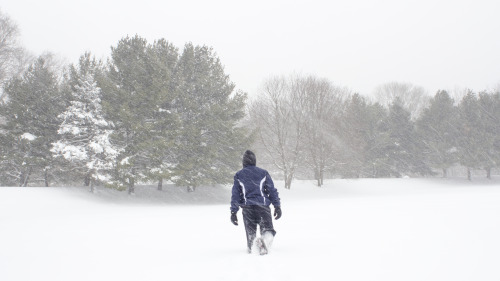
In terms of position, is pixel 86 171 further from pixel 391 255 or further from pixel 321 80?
pixel 321 80

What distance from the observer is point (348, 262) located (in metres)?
5.37

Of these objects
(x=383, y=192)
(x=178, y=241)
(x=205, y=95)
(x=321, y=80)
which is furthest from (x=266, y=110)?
(x=178, y=241)

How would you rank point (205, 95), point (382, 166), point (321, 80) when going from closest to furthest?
point (205, 95) < point (321, 80) < point (382, 166)

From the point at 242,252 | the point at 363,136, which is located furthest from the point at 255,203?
the point at 363,136

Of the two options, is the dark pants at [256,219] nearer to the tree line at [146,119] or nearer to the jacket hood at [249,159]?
the jacket hood at [249,159]

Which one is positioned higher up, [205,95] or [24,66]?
[24,66]

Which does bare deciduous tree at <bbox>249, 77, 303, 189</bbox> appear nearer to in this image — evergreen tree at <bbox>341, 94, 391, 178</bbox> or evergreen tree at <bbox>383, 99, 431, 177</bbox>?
evergreen tree at <bbox>341, 94, 391, 178</bbox>

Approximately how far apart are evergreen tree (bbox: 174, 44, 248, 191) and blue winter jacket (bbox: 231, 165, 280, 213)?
1593cm

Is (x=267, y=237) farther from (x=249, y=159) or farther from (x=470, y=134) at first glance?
(x=470, y=134)

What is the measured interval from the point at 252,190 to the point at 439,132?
4689 cm

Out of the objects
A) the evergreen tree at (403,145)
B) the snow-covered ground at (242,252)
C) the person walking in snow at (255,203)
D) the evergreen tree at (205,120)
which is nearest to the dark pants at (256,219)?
the person walking in snow at (255,203)

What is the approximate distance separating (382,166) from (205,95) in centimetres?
2968

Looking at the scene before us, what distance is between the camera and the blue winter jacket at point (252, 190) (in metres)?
6.20

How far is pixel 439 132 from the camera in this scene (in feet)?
147
